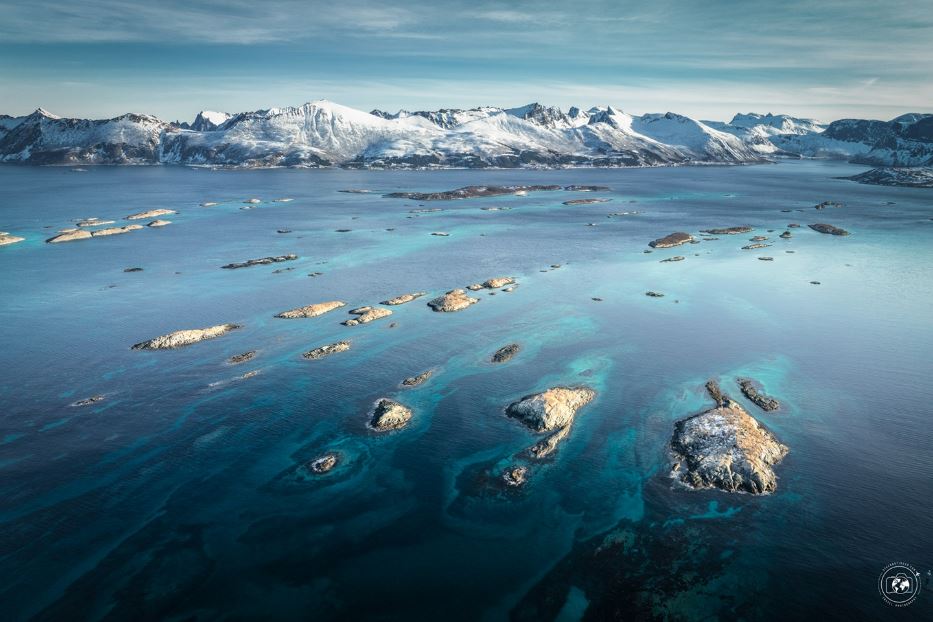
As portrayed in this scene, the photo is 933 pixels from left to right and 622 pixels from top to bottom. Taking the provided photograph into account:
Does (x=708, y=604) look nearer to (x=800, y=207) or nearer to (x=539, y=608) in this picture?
(x=539, y=608)

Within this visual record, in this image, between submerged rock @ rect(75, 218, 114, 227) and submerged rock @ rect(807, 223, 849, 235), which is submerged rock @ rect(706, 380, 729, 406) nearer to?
submerged rock @ rect(807, 223, 849, 235)

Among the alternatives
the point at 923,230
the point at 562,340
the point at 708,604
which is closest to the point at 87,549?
the point at 708,604

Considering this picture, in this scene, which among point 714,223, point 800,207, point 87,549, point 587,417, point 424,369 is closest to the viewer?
point 87,549

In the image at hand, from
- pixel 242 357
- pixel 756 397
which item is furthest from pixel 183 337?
pixel 756 397

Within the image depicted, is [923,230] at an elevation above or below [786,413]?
above

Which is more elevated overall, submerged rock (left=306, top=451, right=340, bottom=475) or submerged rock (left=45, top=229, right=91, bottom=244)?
submerged rock (left=45, top=229, right=91, bottom=244)

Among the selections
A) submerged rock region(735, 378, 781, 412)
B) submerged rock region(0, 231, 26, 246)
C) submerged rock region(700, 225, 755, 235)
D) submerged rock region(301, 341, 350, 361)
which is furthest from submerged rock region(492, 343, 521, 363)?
submerged rock region(0, 231, 26, 246)

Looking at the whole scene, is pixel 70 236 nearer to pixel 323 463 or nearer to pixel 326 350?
pixel 326 350
